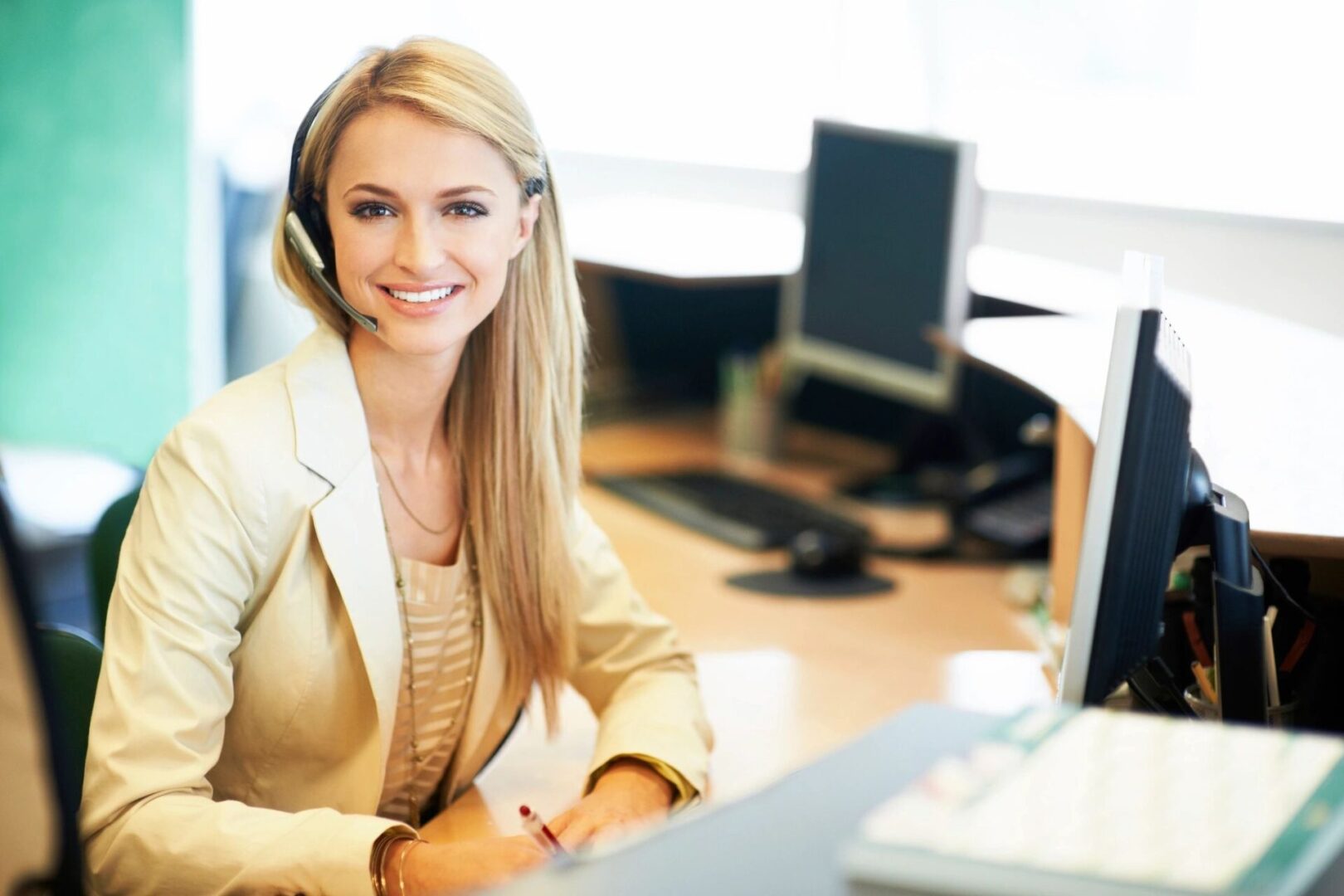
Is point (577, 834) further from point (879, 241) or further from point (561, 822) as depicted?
point (879, 241)

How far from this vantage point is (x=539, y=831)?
136cm

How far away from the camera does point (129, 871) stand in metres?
1.20

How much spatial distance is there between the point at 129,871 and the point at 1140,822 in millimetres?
792

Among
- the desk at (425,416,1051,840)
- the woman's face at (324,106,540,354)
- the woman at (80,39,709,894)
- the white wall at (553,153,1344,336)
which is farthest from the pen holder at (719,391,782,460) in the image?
the woman's face at (324,106,540,354)

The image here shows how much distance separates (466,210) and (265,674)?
0.47m

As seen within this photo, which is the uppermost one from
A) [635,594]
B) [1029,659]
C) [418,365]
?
[418,365]

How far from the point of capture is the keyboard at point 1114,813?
30.0 inches

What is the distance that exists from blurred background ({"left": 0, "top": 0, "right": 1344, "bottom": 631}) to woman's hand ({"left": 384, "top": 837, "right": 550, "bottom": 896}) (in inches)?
54.4

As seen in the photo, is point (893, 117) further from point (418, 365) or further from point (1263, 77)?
point (418, 365)

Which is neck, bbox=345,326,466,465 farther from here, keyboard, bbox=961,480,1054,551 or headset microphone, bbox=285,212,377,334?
keyboard, bbox=961,480,1054,551

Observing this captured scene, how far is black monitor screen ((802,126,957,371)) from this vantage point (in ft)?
8.77

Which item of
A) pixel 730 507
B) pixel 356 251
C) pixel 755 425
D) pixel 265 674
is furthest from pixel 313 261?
pixel 755 425

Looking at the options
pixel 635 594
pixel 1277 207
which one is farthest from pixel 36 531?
pixel 1277 207

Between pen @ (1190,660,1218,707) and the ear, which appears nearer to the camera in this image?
pen @ (1190,660,1218,707)
